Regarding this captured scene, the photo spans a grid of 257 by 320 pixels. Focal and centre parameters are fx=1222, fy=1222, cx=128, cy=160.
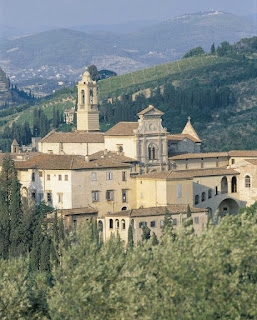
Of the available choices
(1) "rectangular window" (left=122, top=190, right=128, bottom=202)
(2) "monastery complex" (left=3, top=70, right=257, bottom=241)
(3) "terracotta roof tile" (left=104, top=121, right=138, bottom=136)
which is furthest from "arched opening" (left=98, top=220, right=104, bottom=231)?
(3) "terracotta roof tile" (left=104, top=121, right=138, bottom=136)

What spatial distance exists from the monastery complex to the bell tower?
556 centimetres

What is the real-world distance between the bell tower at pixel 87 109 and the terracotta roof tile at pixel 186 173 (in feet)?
46.7

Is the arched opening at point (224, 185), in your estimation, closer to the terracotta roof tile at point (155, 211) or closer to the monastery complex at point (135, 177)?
the monastery complex at point (135, 177)

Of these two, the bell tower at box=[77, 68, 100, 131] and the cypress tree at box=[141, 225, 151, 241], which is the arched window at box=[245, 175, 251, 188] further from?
the bell tower at box=[77, 68, 100, 131]

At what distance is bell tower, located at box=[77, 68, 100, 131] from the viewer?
92875 mm

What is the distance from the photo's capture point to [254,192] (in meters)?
81.4

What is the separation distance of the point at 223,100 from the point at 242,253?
318 feet

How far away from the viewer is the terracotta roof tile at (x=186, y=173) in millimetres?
74500

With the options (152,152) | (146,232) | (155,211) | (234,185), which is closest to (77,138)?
(152,152)

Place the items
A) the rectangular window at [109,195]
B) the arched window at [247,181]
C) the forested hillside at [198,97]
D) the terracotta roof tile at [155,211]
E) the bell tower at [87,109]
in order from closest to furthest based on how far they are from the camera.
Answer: the terracotta roof tile at [155,211] → the rectangular window at [109,195] → the arched window at [247,181] → the bell tower at [87,109] → the forested hillside at [198,97]

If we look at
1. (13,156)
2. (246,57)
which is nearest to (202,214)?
(13,156)

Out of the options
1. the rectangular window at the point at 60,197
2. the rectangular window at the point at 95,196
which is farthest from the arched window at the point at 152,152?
the rectangular window at the point at 60,197

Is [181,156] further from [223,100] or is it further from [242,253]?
[223,100]

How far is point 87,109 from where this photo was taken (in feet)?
305
